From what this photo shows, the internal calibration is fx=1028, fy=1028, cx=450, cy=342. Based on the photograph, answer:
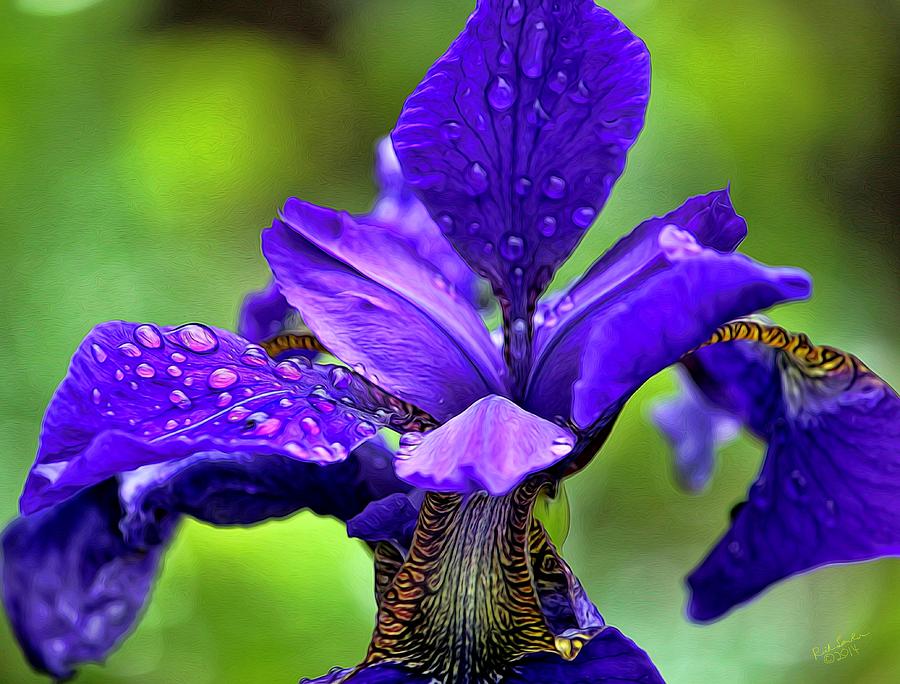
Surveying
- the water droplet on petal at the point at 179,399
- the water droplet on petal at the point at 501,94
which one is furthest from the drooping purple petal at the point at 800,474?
the water droplet on petal at the point at 179,399

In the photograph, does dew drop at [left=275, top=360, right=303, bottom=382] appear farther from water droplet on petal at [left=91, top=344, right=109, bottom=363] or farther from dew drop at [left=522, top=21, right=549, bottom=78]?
dew drop at [left=522, top=21, right=549, bottom=78]

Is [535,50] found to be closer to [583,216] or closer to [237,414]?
[583,216]

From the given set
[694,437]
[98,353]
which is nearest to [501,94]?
[98,353]

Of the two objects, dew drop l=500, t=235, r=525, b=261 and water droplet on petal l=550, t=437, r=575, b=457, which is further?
dew drop l=500, t=235, r=525, b=261

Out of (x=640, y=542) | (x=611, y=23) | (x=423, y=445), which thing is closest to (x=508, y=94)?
(x=611, y=23)

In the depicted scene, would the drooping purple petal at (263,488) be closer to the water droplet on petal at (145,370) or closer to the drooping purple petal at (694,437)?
the water droplet on petal at (145,370)

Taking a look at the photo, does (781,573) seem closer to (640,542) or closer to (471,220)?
(471,220)
